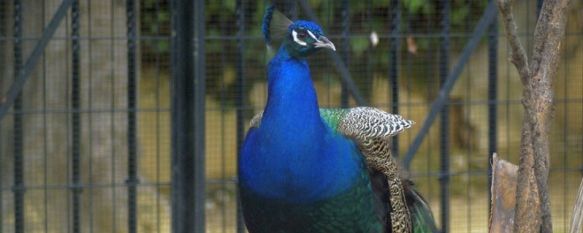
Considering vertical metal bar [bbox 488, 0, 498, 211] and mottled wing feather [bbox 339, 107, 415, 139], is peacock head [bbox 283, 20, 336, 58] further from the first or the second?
vertical metal bar [bbox 488, 0, 498, 211]

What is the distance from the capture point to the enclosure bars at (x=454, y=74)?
20.7ft

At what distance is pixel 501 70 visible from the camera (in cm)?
729

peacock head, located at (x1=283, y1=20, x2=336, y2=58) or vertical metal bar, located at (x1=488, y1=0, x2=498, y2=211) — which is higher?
peacock head, located at (x1=283, y1=20, x2=336, y2=58)

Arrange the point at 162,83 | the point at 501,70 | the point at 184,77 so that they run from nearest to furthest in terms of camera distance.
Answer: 1. the point at 184,77
2. the point at 162,83
3. the point at 501,70

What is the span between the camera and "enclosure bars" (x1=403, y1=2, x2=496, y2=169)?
20.7 feet

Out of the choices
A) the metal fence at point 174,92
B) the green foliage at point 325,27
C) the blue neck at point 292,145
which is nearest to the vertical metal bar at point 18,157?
the metal fence at point 174,92

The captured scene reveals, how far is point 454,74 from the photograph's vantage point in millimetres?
6340

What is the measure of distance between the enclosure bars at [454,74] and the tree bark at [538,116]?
300 centimetres

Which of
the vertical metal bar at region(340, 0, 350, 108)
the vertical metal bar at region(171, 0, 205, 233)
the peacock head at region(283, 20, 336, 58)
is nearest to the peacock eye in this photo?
the peacock head at region(283, 20, 336, 58)

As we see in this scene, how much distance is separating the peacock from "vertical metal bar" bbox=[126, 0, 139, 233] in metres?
1.58

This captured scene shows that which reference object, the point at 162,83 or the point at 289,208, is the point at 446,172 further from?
the point at 289,208

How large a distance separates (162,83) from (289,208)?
214 centimetres

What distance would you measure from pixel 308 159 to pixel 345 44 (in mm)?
1979

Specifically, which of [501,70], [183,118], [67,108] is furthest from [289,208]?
[501,70]
